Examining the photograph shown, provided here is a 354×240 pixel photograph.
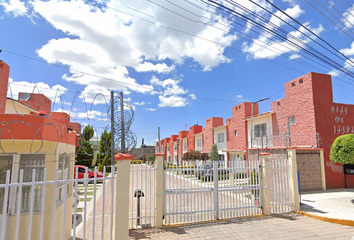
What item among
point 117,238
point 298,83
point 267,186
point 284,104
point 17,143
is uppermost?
point 298,83

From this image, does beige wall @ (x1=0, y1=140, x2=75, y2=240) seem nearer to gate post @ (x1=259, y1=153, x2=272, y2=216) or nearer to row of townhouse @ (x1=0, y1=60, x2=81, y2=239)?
row of townhouse @ (x1=0, y1=60, x2=81, y2=239)

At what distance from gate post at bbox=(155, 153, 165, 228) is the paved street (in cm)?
31

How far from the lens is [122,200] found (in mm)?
4004

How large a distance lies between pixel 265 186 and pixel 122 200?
4.97 metres

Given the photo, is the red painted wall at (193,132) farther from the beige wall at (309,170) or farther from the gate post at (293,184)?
the gate post at (293,184)

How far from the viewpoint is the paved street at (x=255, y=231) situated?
511cm

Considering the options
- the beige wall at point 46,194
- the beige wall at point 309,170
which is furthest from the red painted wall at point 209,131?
the beige wall at point 46,194

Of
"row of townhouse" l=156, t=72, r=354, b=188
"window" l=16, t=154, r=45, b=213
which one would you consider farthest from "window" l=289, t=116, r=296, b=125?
"window" l=16, t=154, r=45, b=213

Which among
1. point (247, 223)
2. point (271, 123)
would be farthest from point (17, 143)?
point (271, 123)

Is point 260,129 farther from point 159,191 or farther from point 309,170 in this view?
point 159,191

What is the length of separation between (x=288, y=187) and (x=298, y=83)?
9.07 m

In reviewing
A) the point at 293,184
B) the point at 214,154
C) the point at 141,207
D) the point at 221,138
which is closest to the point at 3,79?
the point at 141,207

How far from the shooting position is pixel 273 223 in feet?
19.7

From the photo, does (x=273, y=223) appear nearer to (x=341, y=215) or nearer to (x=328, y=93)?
(x=341, y=215)
